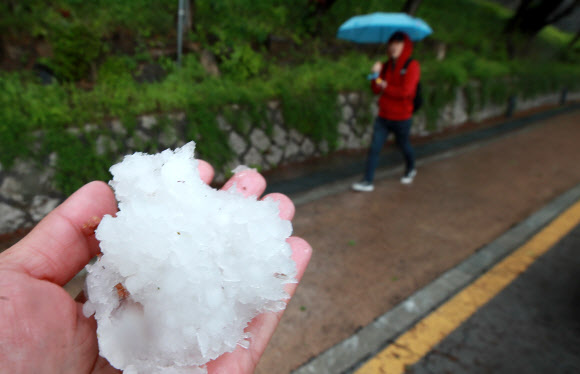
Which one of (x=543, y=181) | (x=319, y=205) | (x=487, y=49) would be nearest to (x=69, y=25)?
(x=319, y=205)

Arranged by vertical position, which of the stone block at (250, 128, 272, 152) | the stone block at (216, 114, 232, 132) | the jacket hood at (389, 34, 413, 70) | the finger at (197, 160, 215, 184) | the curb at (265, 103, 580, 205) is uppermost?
the jacket hood at (389, 34, 413, 70)

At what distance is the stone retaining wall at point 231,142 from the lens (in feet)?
11.0

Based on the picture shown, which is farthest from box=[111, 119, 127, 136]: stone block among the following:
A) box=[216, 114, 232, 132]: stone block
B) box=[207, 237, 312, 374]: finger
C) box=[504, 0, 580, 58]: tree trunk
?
box=[504, 0, 580, 58]: tree trunk

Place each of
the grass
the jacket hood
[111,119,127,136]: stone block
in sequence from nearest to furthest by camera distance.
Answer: the grass → [111,119,127,136]: stone block → the jacket hood

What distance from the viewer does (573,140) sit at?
27.8ft

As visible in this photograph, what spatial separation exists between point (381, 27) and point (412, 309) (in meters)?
3.62

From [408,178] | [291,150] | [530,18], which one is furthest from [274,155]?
[530,18]

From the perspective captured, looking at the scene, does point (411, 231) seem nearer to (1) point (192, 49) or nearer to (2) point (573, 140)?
(1) point (192, 49)

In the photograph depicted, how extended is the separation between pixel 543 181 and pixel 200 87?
5.33m

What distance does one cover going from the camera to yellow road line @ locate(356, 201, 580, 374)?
2.40m

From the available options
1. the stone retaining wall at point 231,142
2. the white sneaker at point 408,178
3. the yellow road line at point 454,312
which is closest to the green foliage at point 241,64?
the stone retaining wall at point 231,142

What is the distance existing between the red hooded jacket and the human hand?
3517 mm

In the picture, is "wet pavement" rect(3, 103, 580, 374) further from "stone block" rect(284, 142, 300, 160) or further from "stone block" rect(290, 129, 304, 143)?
"stone block" rect(290, 129, 304, 143)

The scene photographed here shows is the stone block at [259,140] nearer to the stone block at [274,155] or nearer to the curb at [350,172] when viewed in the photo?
the stone block at [274,155]
